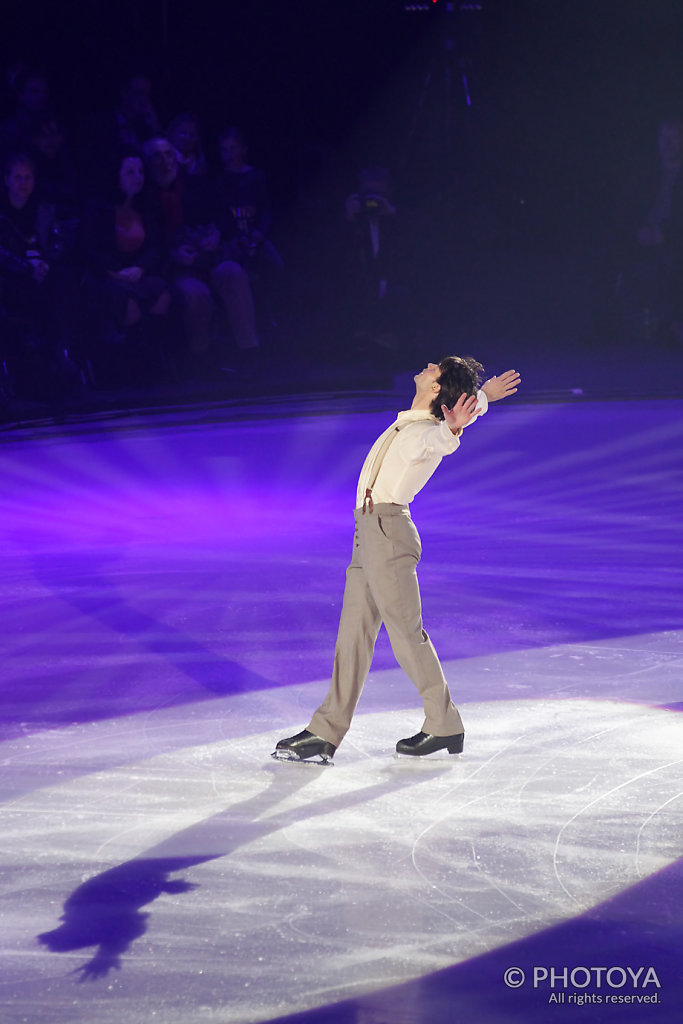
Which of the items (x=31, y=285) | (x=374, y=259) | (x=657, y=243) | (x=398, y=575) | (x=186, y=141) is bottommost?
(x=398, y=575)

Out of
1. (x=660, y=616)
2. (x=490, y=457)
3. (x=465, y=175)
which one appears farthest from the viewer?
(x=465, y=175)

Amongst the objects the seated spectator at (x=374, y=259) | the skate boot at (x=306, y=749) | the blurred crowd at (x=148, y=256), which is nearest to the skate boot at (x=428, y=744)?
the skate boot at (x=306, y=749)

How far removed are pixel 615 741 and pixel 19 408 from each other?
691 cm

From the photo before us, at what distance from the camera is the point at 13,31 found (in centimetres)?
1103

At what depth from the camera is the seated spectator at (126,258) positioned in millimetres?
9914

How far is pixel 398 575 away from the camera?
3420 mm

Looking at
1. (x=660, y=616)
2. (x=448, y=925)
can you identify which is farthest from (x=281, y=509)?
(x=448, y=925)

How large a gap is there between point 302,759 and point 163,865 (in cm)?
74

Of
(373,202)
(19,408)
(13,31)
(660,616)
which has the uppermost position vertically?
(13,31)

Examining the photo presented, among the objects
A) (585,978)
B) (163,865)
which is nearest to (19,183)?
(163,865)

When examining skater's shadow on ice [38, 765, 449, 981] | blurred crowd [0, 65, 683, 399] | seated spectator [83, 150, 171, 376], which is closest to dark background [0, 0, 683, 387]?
blurred crowd [0, 65, 683, 399]

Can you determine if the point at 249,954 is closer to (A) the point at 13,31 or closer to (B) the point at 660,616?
(B) the point at 660,616

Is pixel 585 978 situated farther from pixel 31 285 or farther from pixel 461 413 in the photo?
pixel 31 285

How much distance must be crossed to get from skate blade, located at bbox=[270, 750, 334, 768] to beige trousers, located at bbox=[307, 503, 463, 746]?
0.20 feet
